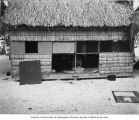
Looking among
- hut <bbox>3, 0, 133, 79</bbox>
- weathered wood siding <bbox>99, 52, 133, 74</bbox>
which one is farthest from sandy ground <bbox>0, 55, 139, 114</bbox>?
hut <bbox>3, 0, 133, 79</bbox>

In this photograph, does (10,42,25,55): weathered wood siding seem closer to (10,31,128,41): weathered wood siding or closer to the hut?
the hut

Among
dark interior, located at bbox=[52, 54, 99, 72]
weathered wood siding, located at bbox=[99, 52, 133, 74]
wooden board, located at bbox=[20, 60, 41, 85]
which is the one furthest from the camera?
dark interior, located at bbox=[52, 54, 99, 72]

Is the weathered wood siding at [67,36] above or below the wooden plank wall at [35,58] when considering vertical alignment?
above

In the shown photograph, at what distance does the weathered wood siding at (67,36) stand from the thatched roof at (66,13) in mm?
637

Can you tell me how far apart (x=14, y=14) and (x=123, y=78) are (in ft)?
24.0

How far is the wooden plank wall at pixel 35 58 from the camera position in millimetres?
12766

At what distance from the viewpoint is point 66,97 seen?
10164 millimetres

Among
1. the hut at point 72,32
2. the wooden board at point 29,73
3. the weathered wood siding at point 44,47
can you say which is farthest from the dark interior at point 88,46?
the wooden board at point 29,73

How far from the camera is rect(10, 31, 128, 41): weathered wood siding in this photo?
12625mm

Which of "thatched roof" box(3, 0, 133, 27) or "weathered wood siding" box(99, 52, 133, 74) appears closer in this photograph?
"thatched roof" box(3, 0, 133, 27)

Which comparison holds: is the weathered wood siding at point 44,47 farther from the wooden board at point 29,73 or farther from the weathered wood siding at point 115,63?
the weathered wood siding at point 115,63

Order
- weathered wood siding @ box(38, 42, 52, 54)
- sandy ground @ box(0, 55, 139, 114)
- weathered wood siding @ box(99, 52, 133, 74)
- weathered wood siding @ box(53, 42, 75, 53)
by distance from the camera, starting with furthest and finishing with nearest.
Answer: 1. weathered wood siding @ box(99, 52, 133, 74)
2. weathered wood siding @ box(53, 42, 75, 53)
3. weathered wood siding @ box(38, 42, 52, 54)
4. sandy ground @ box(0, 55, 139, 114)

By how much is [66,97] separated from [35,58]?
12.1 feet

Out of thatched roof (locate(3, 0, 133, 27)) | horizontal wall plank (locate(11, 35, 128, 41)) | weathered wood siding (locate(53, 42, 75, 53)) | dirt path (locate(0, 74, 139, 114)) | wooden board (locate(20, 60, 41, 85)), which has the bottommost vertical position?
dirt path (locate(0, 74, 139, 114))
